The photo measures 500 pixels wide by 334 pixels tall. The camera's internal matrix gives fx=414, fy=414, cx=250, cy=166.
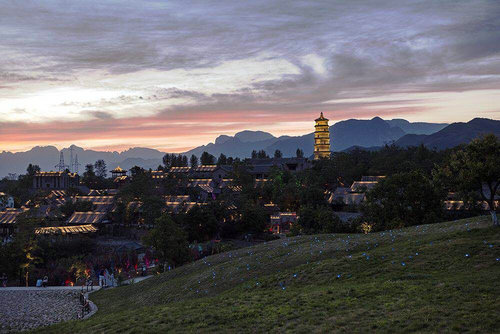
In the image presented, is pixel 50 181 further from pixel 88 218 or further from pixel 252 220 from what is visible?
pixel 252 220

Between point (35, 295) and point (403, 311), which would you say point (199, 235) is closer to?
point (35, 295)

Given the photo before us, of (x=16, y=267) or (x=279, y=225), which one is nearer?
(x=16, y=267)

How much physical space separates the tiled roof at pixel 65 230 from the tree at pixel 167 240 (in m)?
28.4

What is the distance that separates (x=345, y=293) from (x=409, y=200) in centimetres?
2950

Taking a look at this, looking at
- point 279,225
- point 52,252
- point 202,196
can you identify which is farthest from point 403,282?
point 202,196

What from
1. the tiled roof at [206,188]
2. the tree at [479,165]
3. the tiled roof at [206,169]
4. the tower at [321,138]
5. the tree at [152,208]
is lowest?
the tree at [152,208]

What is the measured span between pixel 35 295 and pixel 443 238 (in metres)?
30.9

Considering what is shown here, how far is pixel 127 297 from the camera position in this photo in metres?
28.6

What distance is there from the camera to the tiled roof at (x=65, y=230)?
196ft

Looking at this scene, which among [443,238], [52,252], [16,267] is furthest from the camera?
[52,252]

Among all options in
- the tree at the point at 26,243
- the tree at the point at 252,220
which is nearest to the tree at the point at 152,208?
the tree at the point at 252,220

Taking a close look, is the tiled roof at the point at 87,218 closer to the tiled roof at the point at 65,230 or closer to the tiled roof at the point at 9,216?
the tiled roof at the point at 65,230

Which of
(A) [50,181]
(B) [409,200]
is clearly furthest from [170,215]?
(A) [50,181]

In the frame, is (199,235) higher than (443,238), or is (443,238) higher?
(443,238)
